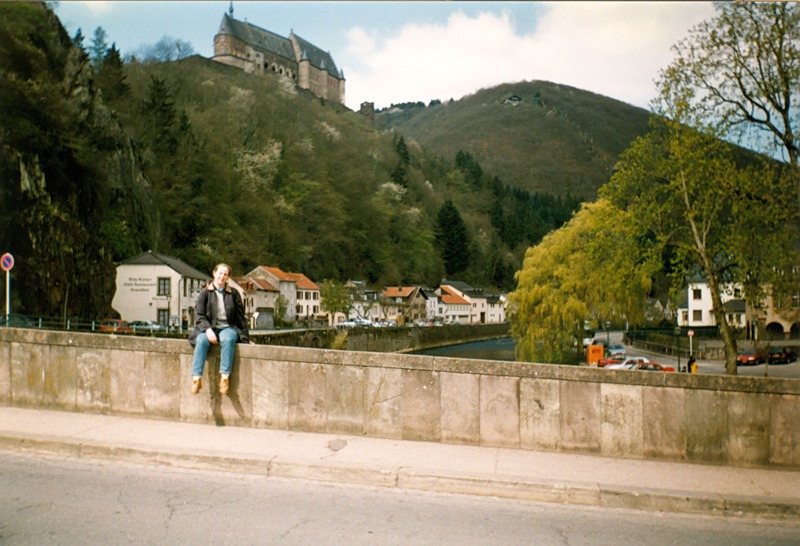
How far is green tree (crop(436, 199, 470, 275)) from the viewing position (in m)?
129

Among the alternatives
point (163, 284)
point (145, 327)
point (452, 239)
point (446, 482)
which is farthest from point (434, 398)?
point (452, 239)

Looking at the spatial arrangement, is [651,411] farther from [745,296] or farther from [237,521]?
[745,296]

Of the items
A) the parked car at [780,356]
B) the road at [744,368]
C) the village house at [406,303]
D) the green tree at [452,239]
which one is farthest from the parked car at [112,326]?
the green tree at [452,239]

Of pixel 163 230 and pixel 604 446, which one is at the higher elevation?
pixel 163 230

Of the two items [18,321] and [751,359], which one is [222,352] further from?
[751,359]

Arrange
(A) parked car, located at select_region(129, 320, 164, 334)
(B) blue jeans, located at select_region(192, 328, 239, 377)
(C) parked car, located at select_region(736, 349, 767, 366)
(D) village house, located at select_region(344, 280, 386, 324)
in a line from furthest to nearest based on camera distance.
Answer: (D) village house, located at select_region(344, 280, 386, 324)
(C) parked car, located at select_region(736, 349, 767, 366)
(A) parked car, located at select_region(129, 320, 164, 334)
(B) blue jeans, located at select_region(192, 328, 239, 377)

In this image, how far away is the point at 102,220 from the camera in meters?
55.7

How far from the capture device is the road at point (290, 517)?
4887mm

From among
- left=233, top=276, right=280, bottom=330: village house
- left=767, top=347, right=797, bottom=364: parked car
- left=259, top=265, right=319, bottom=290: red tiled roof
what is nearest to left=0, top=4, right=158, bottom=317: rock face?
left=233, top=276, right=280, bottom=330: village house

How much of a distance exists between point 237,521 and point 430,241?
123449 mm

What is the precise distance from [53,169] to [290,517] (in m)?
46.4

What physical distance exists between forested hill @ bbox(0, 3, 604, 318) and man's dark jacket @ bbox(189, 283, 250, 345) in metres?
35.9

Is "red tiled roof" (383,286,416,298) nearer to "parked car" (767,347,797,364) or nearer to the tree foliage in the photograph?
the tree foliage

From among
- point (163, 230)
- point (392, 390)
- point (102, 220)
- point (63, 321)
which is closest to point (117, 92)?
point (163, 230)
